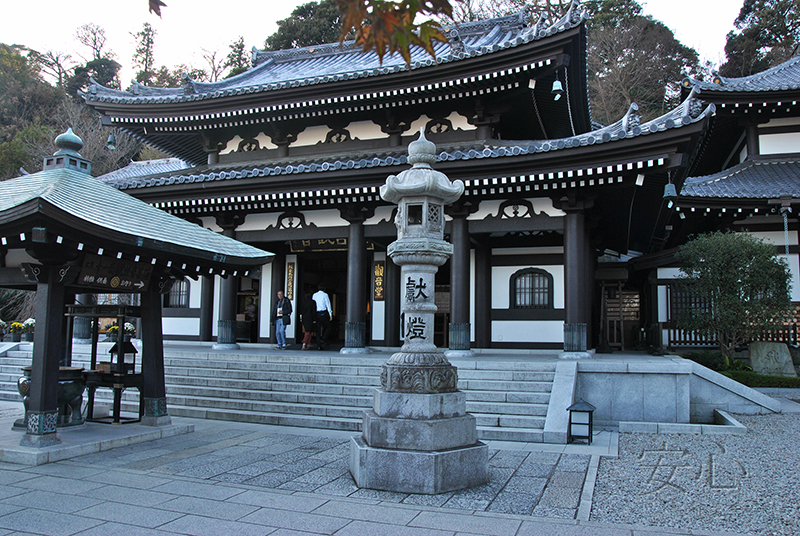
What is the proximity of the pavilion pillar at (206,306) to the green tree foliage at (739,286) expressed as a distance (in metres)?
12.8

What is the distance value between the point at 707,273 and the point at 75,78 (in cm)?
4499

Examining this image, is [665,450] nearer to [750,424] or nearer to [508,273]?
[750,424]

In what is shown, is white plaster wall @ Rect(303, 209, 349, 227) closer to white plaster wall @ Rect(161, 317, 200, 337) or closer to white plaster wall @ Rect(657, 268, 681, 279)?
white plaster wall @ Rect(161, 317, 200, 337)

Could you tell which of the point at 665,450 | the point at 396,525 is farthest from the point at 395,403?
the point at 665,450

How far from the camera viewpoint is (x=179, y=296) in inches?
634

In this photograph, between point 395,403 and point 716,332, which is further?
point 716,332

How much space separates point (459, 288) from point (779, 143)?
39.5ft

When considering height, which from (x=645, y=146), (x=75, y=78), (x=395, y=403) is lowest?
(x=395, y=403)

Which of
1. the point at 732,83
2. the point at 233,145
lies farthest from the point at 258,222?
the point at 732,83

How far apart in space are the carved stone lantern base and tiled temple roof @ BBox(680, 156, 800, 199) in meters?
11.6

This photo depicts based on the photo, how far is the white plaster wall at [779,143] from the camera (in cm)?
1608

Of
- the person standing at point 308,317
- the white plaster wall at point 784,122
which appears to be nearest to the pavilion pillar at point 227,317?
the person standing at point 308,317

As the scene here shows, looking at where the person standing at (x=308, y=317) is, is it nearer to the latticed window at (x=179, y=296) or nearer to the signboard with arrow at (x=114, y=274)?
the latticed window at (x=179, y=296)

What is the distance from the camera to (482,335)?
45.3ft
